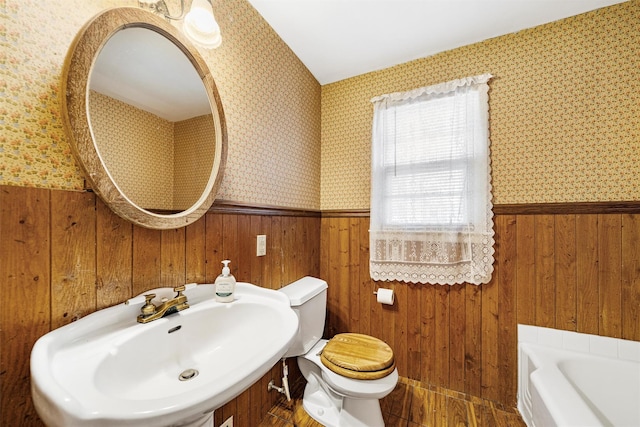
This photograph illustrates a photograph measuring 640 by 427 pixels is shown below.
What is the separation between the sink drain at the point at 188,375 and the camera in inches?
31.1

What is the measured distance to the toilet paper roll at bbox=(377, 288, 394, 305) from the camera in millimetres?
1763

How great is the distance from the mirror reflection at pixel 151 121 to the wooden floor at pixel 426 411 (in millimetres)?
1350

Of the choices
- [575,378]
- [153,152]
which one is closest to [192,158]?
[153,152]

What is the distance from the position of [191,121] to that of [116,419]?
0.96 meters

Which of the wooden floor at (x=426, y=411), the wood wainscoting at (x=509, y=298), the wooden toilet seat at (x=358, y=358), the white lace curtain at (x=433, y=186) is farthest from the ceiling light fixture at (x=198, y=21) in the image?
the wooden floor at (x=426, y=411)

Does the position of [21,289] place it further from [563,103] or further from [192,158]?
[563,103]

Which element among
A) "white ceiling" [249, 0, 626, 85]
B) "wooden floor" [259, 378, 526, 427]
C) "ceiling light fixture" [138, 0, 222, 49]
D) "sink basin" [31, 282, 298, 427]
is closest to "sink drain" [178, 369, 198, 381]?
"sink basin" [31, 282, 298, 427]

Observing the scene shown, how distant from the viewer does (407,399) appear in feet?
5.22

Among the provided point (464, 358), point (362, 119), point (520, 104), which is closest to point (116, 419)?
point (464, 358)

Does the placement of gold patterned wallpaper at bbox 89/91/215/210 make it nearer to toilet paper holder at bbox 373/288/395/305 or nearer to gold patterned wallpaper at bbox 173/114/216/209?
gold patterned wallpaper at bbox 173/114/216/209

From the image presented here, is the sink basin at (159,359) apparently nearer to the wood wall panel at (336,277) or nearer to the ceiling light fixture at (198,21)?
the wood wall panel at (336,277)

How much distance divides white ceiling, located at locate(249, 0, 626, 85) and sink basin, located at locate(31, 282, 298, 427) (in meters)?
1.59

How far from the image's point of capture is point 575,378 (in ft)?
4.21

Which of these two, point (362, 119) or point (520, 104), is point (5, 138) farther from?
point (520, 104)
